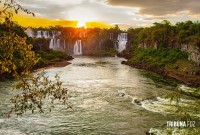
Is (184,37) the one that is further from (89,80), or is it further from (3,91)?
(3,91)

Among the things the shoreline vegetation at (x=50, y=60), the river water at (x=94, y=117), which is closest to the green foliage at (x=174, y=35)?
the shoreline vegetation at (x=50, y=60)

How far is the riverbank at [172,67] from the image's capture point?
60816mm

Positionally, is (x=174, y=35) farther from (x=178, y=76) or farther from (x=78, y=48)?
(x=78, y=48)

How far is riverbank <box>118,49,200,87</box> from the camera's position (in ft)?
200

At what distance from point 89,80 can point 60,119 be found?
29.2 metres

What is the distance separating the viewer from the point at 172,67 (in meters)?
75.1

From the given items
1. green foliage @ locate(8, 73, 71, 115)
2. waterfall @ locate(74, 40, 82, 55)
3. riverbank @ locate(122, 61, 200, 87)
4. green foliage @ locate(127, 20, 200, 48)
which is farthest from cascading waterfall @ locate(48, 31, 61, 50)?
green foliage @ locate(8, 73, 71, 115)

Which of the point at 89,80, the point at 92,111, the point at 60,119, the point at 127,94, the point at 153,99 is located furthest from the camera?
the point at 89,80

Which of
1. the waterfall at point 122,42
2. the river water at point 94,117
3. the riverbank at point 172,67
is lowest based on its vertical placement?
the river water at point 94,117

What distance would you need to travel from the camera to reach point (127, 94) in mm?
44750

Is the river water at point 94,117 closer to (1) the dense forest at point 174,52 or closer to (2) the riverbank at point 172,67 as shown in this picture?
(2) the riverbank at point 172,67

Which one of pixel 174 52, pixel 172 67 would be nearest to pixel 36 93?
pixel 172 67

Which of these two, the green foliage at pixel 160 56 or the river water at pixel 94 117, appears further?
the green foliage at pixel 160 56

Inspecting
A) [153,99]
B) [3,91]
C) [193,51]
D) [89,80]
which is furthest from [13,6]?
[193,51]
